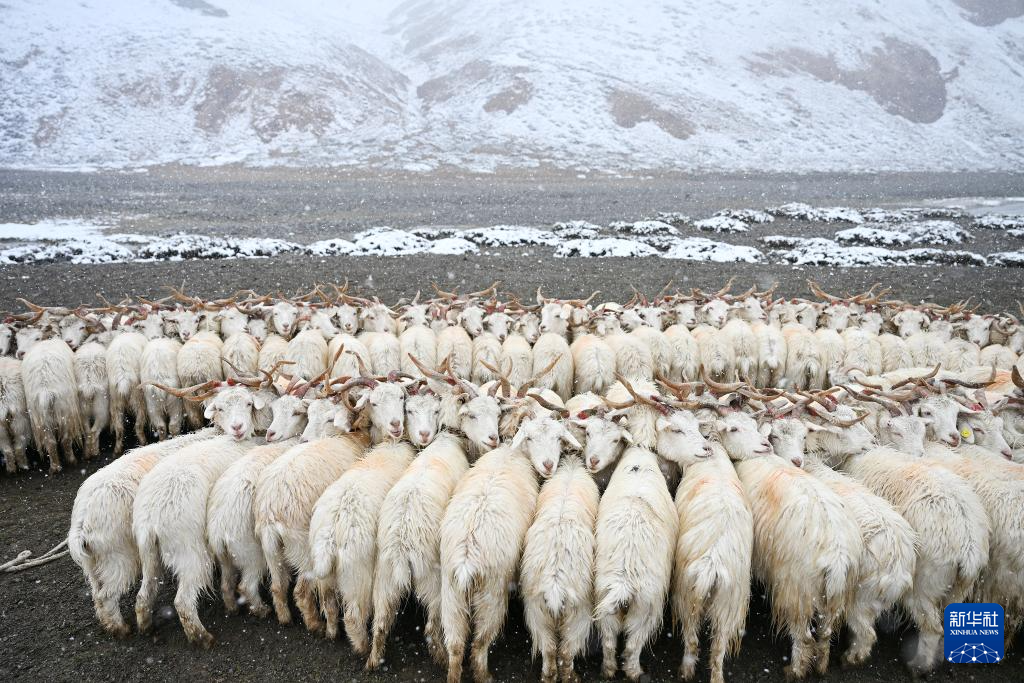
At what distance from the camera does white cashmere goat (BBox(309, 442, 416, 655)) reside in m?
4.13

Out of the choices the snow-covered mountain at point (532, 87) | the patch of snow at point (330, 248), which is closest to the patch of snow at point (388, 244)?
the patch of snow at point (330, 248)

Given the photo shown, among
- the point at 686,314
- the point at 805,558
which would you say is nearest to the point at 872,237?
the point at 686,314

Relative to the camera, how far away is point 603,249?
17.8 metres

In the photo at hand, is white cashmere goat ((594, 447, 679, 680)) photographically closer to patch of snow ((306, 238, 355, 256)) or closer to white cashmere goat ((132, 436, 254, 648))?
white cashmere goat ((132, 436, 254, 648))

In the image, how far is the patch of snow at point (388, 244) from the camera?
17719 mm

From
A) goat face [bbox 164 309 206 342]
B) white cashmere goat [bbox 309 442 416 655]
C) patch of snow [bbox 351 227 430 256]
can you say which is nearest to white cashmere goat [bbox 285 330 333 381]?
goat face [bbox 164 309 206 342]

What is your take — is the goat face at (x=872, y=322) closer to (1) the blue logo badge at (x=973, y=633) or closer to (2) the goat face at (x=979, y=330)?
(2) the goat face at (x=979, y=330)

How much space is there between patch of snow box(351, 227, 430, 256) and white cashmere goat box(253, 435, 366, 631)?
525 inches

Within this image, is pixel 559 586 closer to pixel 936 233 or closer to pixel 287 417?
pixel 287 417

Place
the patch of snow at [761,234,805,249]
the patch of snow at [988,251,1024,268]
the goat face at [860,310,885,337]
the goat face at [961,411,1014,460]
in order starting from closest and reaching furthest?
the goat face at [961,411,1014,460] < the goat face at [860,310,885,337] < the patch of snow at [988,251,1024,268] < the patch of snow at [761,234,805,249]

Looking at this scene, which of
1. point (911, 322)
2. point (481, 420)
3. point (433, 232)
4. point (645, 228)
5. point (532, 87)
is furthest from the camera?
point (532, 87)

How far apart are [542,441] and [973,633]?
325 cm

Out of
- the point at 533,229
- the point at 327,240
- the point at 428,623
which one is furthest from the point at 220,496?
the point at 533,229

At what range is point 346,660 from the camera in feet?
13.9
